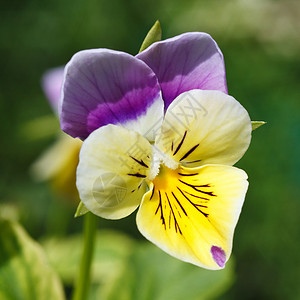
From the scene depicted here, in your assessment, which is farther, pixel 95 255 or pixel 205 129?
pixel 95 255

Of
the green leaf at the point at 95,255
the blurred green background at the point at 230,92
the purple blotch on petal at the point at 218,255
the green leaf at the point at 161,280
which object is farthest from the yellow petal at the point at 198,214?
the blurred green background at the point at 230,92

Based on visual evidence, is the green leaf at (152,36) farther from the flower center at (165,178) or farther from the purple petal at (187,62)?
the flower center at (165,178)

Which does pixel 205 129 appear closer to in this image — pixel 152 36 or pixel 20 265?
pixel 152 36

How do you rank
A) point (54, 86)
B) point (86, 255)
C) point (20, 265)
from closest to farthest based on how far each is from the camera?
point (86, 255), point (20, 265), point (54, 86)

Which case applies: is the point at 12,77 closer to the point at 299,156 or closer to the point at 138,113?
A: the point at 299,156

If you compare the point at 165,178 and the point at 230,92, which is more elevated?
the point at 165,178

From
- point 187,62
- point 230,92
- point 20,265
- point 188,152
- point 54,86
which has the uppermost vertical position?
point 187,62

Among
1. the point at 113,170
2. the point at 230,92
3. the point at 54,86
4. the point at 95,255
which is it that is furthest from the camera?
the point at 230,92

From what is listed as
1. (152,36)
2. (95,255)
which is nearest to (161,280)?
(95,255)
